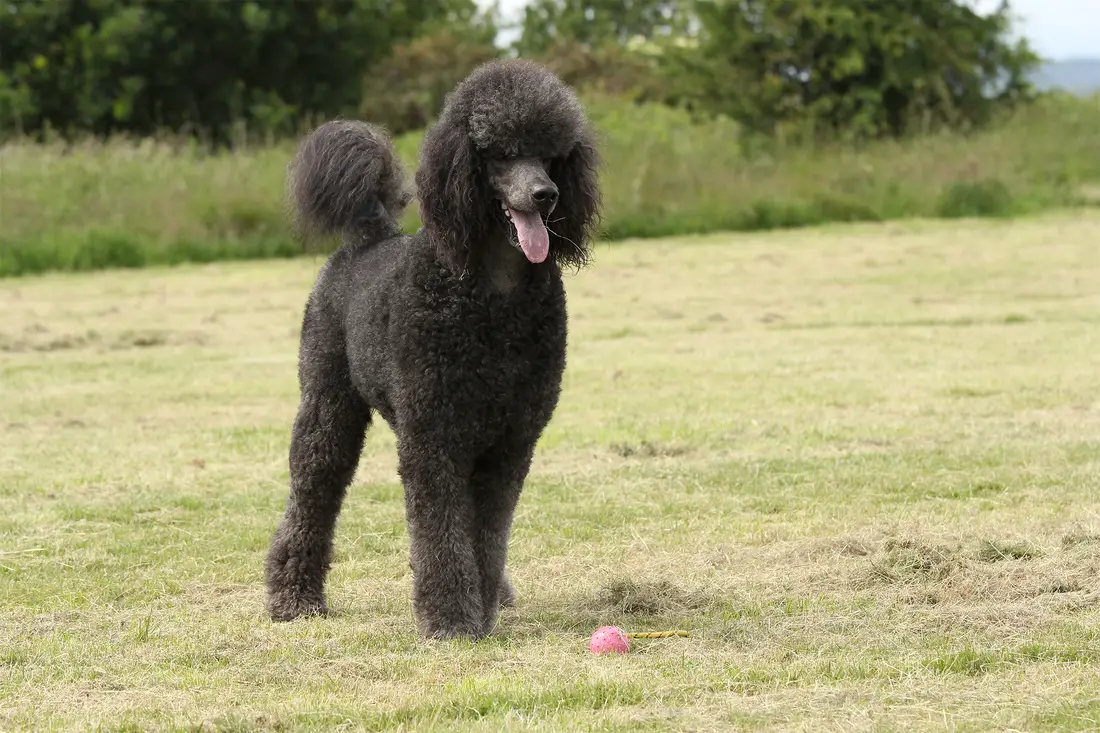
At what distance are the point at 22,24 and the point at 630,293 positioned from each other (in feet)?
56.5

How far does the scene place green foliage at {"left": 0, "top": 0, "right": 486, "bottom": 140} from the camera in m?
27.8

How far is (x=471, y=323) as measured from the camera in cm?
518

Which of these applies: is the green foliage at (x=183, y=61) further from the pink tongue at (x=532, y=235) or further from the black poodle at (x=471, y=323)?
the pink tongue at (x=532, y=235)

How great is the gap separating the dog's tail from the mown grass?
435 inches

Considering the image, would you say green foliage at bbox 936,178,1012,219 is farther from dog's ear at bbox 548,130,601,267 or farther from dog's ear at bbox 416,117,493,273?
dog's ear at bbox 416,117,493,273

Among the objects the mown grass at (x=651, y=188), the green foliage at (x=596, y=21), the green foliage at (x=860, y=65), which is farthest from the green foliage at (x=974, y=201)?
the green foliage at (x=596, y=21)

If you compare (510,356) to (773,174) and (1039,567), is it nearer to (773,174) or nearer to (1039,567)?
(1039,567)

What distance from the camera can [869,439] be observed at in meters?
8.65

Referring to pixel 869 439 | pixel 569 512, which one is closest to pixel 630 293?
pixel 869 439

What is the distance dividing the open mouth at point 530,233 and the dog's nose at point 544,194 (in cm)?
8

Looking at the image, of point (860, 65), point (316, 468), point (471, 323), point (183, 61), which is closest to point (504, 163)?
point (471, 323)

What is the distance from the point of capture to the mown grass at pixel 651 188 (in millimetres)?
18953

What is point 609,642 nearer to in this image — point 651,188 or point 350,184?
point 350,184

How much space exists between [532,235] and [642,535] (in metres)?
2.24
